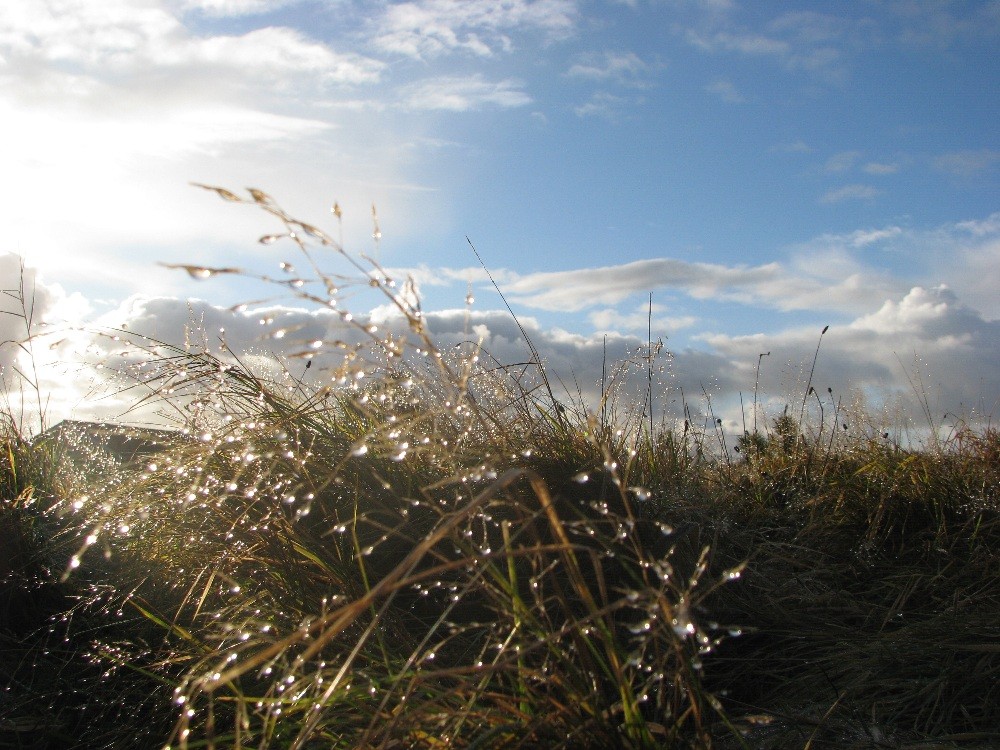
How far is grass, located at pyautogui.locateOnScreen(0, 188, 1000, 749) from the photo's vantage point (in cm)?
158

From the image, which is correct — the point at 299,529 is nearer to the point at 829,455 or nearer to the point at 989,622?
the point at 989,622

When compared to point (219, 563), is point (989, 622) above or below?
below

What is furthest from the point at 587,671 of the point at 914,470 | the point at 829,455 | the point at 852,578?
the point at 829,455

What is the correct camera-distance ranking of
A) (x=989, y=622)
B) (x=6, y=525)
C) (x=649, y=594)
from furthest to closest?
(x=6, y=525) → (x=989, y=622) → (x=649, y=594)

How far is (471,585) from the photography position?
184 centimetres

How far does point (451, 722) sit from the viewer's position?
1527mm

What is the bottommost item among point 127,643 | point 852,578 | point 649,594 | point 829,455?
point 127,643

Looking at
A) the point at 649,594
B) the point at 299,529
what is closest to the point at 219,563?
the point at 299,529

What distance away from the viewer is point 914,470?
3.29 metres

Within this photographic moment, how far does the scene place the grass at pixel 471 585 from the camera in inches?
62.0

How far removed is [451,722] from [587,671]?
0.28 meters

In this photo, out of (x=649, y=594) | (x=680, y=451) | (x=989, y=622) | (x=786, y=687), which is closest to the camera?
(x=649, y=594)

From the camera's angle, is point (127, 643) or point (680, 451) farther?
point (680, 451)

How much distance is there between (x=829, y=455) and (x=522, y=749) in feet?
9.05
